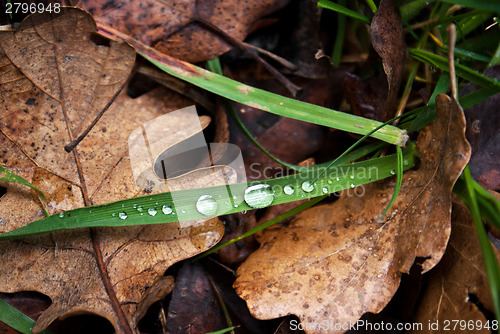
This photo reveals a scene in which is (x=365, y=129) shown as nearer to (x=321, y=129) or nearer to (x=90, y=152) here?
(x=321, y=129)

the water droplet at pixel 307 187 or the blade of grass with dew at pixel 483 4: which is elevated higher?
the blade of grass with dew at pixel 483 4

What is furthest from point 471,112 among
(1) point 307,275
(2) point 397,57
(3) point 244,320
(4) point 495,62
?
(3) point 244,320

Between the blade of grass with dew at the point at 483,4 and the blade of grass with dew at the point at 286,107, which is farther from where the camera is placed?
the blade of grass with dew at the point at 286,107

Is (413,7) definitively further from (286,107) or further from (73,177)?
(73,177)

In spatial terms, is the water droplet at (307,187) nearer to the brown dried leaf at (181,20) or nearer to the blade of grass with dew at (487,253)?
the blade of grass with dew at (487,253)

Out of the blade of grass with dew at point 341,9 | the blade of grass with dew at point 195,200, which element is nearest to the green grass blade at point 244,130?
the blade of grass with dew at point 195,200

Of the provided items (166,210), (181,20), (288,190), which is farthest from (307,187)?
(181,20)

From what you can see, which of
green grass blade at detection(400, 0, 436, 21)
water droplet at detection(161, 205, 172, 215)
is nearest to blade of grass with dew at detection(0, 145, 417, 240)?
water droplet at detection(161, 205, 172, 215)

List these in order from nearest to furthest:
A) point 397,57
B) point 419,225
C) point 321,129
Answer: point 419,225 → point 397,57 → point 321,129
